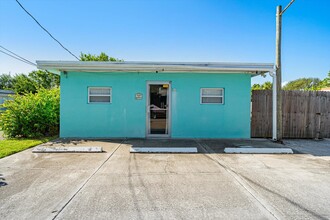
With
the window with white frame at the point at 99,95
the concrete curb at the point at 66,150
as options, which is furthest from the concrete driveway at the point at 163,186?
the window with white frame at the point at 99,95

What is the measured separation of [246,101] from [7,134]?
10.4 m

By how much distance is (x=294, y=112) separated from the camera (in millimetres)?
8602

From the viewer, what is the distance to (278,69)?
7641 mm

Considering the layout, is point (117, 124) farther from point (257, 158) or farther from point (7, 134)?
point (257, 158)

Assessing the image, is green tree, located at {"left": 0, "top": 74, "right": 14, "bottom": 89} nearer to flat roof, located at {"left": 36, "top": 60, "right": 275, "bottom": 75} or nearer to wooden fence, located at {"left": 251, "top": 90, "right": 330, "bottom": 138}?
flat roof, located at {"left": 36, "top": 60, "right": 275, "bottom": 75}

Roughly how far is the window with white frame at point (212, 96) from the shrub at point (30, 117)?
6905 mm

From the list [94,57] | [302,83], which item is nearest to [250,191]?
[94,57]

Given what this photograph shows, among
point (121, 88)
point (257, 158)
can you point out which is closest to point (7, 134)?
point (121, 88)

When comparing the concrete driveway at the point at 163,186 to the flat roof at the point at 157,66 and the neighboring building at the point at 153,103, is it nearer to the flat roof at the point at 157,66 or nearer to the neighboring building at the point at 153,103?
the neighboring building at the point at 153,103

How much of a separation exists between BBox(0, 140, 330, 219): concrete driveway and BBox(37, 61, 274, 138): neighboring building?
2.49 meters

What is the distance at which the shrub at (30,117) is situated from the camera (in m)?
8.36

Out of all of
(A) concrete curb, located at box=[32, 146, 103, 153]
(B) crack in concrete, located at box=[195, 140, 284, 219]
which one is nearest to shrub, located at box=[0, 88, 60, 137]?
(A) concrete curb, located at box=[32, 146, 103, 153]

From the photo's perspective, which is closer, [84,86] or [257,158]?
[257,158]

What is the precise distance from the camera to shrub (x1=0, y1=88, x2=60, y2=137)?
8.36 meters
